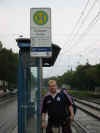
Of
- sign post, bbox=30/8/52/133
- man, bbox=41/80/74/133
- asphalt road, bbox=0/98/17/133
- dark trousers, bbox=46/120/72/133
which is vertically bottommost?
asphalt road, bbox=0/98/17/133

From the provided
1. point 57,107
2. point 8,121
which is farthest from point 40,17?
point 8,121

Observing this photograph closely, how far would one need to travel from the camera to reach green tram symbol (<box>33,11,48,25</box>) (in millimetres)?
6090

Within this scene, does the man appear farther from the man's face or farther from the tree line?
the tree line

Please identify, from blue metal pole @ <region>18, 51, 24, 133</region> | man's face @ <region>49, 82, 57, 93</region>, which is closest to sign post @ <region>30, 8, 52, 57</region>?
man's face @ <region>49, 82, 57, 93</region>

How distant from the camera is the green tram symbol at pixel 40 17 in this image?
20.0ft

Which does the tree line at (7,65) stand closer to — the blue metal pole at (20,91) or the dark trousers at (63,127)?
the blue metal pole at (20,91)

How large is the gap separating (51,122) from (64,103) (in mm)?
457

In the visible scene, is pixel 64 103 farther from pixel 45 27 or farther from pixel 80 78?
pixel 80 78

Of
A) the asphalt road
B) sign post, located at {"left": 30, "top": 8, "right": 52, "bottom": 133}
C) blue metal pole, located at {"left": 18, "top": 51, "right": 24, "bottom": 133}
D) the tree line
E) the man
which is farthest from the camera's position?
the tree line

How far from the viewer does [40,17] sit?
241 inches

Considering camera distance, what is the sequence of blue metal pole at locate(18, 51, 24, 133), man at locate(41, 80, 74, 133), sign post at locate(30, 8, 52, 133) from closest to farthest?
man at locate(41, 80, 74, 133) → sign post at locate(30, 8, 52, 133) → blue metal pole at locate(18, 51, 24, 133)

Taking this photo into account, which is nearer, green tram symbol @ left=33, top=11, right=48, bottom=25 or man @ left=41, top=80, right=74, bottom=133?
man @ left=41, top=80, right=74, bottom=133

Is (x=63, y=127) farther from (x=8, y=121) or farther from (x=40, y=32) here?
(x=8, y=121)

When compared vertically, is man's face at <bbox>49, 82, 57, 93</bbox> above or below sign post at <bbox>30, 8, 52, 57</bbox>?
below
